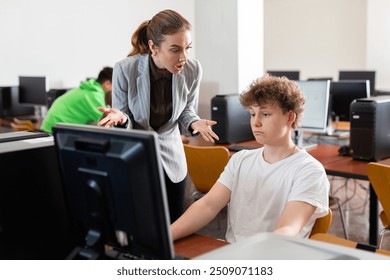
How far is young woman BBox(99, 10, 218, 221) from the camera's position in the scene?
2.35m

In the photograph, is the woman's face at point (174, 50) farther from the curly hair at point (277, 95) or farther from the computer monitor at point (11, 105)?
the computer monitor at point (11, 105)

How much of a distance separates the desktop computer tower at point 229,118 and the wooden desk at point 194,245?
A: 7.57 feet

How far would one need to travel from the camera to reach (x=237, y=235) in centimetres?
189

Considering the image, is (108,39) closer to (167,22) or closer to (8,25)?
(8,25)

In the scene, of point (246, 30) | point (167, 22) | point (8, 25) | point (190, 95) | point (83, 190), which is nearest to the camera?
point (83, 190)

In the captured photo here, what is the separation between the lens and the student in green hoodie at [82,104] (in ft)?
14.2

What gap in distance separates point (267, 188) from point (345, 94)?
2.84 metres

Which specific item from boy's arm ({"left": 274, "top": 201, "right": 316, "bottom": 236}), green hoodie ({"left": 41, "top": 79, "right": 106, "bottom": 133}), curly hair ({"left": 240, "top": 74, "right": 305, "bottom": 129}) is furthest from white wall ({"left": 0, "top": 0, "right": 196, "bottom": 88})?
boy's arm ({"left": 274, "top": 201, "right": 316, "bottom": 236})

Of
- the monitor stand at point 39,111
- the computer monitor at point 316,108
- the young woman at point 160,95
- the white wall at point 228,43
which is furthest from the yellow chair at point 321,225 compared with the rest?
the monitor stand at point 39,111

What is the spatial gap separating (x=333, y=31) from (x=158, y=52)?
21.5 ft

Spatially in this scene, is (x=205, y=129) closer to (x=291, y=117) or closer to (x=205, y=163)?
(x=291, y=117)

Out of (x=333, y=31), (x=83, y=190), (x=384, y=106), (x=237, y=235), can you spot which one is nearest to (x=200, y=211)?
(x=237, y=235)

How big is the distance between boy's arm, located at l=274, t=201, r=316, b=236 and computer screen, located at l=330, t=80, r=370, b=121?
2.84 meters

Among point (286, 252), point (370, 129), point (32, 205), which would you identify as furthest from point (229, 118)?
point (286, 252)
